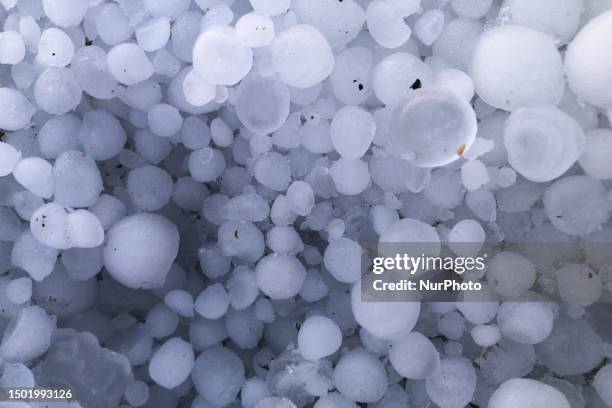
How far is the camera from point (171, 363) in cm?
64

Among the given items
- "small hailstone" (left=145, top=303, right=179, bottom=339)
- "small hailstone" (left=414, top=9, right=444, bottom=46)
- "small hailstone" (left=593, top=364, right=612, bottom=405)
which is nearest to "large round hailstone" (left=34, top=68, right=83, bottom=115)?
"small hailstone" (left=145, top=303, right=179, bottom=339)

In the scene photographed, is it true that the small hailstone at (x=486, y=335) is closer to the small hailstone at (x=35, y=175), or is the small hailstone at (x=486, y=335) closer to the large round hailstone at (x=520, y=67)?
the large round hailstone at (x=520, y=67)

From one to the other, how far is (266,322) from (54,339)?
209mm

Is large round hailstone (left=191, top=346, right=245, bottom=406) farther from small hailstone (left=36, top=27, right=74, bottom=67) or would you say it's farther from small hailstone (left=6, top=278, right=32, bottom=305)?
small hailstone (left=36, top=27, right=74, bottom=67)

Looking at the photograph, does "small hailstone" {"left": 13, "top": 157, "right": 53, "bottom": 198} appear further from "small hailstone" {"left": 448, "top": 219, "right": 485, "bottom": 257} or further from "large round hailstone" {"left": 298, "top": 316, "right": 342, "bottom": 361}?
"small hailstone" {"left": 448, "top": 219, "right": 485, "bottom": 257}

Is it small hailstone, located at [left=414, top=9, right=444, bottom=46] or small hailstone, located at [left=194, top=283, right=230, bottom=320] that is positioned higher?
small hailstone, located at [left=414, top=9, right=444, bottom=46]

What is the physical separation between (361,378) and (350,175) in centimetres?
19

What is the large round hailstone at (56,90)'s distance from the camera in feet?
2.07

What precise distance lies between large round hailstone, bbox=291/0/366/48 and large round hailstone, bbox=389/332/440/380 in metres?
0.29

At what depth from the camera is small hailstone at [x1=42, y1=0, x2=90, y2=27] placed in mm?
637

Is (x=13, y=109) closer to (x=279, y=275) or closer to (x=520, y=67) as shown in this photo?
(x=279, y=275)

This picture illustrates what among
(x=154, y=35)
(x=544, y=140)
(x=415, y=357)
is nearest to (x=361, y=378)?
(x=415, y=357)

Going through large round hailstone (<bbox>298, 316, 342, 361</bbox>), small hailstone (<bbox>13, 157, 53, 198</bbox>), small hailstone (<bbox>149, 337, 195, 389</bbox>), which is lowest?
small hailstone (<bbox>149, 337, 195, 389</bbox>)

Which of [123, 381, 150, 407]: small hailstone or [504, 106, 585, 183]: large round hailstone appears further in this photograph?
[123, 381, 150, 407]: small hailstone
